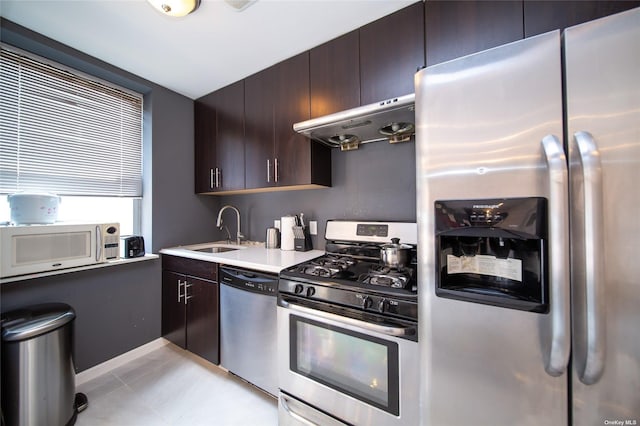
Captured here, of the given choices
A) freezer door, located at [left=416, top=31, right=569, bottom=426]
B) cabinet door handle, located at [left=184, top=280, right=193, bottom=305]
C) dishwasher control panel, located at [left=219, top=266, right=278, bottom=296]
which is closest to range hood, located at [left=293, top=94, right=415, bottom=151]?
freezer door, located at [left=416, top=31, right=569, bottom=426]

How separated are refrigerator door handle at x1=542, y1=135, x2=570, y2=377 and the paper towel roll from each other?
1.63 metres

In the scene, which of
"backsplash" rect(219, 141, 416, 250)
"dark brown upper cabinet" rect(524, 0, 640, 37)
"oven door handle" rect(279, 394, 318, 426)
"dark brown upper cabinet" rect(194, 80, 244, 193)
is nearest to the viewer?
"dark brown upper cabinet" rect(524, 0, 640, 37)

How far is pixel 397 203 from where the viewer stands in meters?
1.69

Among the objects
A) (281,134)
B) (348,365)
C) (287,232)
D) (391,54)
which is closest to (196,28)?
(281,134)

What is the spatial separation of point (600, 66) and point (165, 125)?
2849 millimetres

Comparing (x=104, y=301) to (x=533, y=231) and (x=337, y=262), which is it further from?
(x=533, y=231)

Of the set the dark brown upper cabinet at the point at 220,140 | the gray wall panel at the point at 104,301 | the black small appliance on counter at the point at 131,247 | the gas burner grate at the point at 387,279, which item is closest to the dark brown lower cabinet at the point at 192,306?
the gray wall panel at the point at 104,301

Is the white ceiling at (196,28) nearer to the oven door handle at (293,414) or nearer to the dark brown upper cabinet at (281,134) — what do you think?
the dark brown upper cabinet at (281,134)

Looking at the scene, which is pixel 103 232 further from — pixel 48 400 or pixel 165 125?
pixel 165 125

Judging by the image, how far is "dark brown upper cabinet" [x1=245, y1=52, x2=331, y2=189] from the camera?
5.75 feet

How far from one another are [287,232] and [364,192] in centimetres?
75

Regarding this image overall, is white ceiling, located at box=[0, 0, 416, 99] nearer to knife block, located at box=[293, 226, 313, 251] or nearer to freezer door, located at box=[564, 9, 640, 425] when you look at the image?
freezer door, located at box=[564, 9, 640, 425]

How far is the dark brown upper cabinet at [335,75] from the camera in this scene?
5.03 ft

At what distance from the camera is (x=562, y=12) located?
3.33ft
